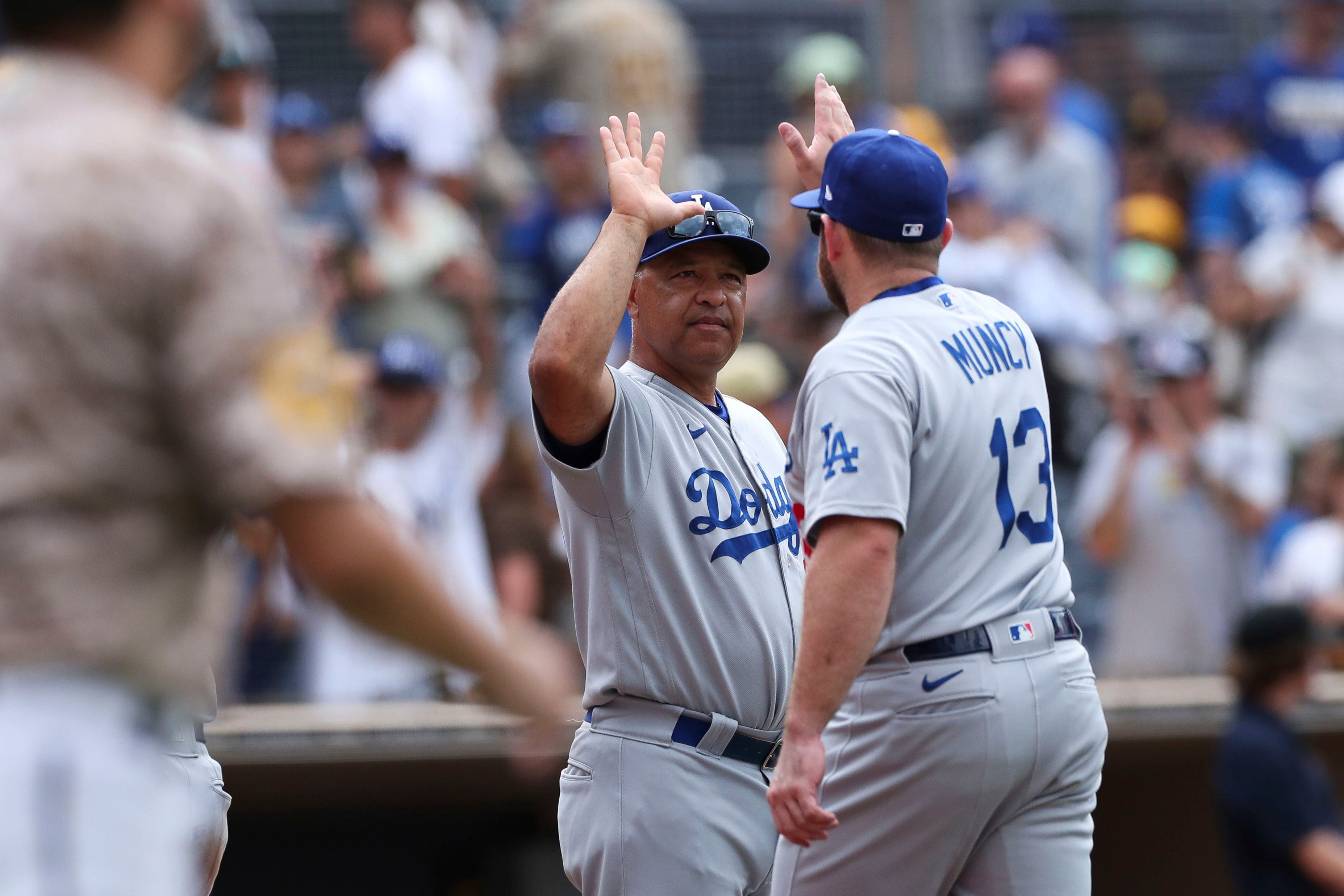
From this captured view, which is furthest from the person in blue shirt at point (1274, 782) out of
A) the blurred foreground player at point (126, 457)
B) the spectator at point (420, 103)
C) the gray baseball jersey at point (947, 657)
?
the blurred foreground player at point (126, 457)

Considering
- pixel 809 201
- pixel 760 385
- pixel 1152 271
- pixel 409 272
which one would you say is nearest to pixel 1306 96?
pixel 1152 271

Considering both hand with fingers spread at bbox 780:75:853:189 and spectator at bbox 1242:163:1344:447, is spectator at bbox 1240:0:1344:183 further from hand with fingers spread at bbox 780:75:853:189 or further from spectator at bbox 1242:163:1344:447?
hand with fingers spread at bbox 780:75:853:189

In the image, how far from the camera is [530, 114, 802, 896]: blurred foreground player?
353 cm

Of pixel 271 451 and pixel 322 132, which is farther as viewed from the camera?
pixel 322 132

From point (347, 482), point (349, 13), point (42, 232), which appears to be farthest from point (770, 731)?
point (349, 13)

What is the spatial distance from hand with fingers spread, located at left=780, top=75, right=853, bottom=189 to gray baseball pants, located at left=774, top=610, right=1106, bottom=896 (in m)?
1.24

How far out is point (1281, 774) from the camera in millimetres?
6051

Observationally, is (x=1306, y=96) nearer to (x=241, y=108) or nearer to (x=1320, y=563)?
(x=1320, y=563)

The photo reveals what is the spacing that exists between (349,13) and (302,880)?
6.54 metres

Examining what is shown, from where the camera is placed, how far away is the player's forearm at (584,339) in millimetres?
3451

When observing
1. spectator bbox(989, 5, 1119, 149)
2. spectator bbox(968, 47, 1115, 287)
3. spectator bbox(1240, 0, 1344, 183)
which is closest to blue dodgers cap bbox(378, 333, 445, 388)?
spectator bbox(968, 47, 1115, 287)

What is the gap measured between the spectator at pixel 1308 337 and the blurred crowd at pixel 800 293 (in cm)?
1

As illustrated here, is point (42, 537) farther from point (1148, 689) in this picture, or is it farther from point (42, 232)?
point (1148, 689)

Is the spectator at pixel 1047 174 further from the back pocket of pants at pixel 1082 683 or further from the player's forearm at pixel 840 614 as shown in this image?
the player's forearm at pixel 840 614
